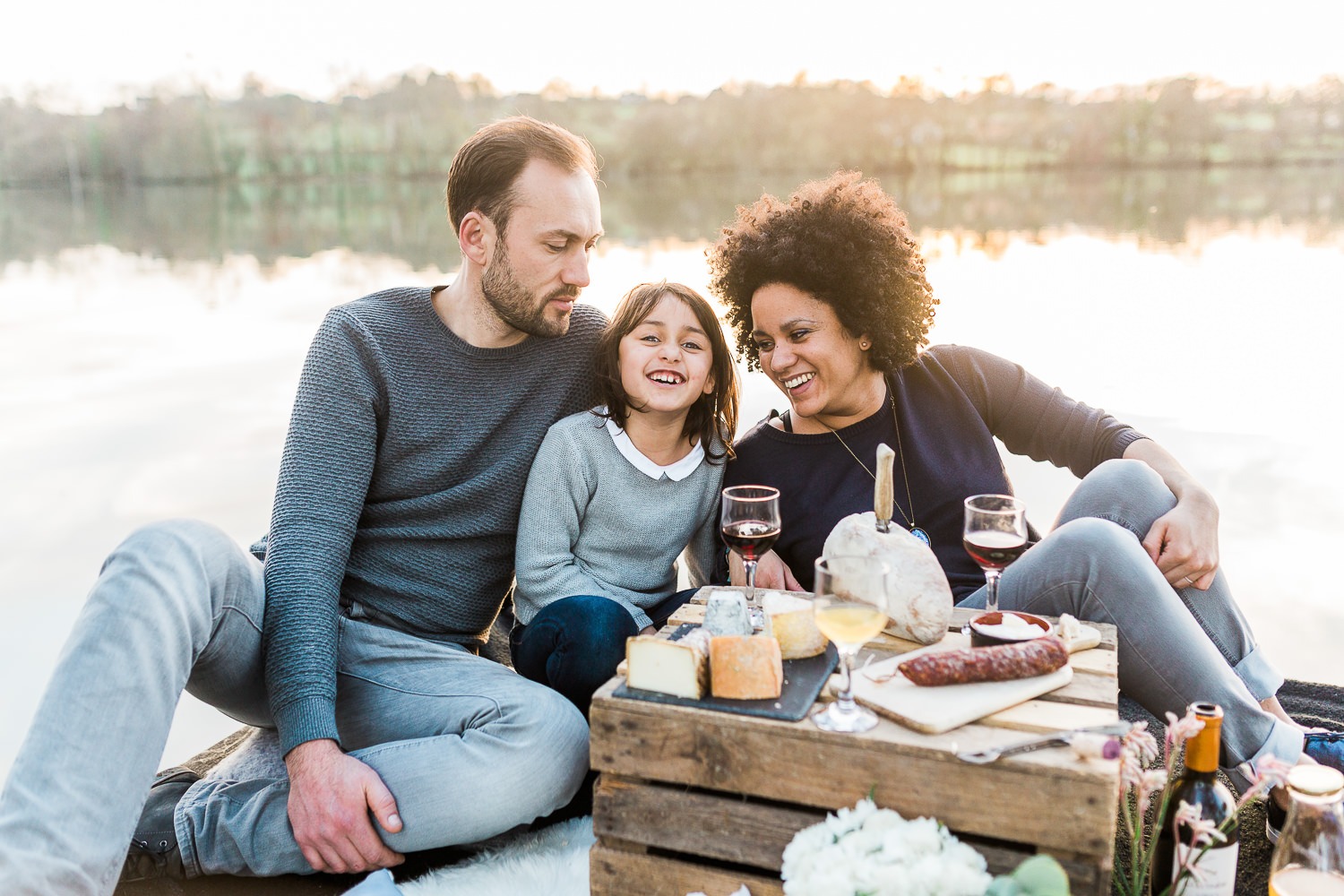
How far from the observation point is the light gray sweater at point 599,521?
2.33 meters

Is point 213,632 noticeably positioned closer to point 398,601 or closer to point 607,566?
point 398,601

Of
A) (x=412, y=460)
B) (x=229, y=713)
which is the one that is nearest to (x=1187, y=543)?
(x=412, y=460)

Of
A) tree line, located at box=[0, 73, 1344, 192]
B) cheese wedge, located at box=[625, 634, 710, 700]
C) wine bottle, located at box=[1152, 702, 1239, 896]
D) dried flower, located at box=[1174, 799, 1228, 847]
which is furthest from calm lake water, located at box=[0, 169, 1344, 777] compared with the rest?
tree line, located at box=[0, 73, 1344, 192]

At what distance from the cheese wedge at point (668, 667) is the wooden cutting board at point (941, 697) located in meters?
0.24

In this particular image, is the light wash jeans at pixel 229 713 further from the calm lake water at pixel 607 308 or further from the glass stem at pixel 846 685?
the calm lake water at pixel 607 308

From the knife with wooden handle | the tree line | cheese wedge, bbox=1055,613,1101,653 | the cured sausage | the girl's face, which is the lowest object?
cheese wedge, bbox=1055,613,1101,653

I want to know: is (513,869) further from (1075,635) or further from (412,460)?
(1075,635)

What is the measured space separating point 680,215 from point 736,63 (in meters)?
16.2

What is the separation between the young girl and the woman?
14cm

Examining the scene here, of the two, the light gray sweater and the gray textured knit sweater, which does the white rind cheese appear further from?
the gray textured knit sweater

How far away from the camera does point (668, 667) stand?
157 cm

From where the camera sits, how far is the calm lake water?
4133 millimetres

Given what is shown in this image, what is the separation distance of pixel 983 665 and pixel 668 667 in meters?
0.48

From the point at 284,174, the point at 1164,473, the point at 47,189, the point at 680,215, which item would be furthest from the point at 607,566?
the point at 47,189
